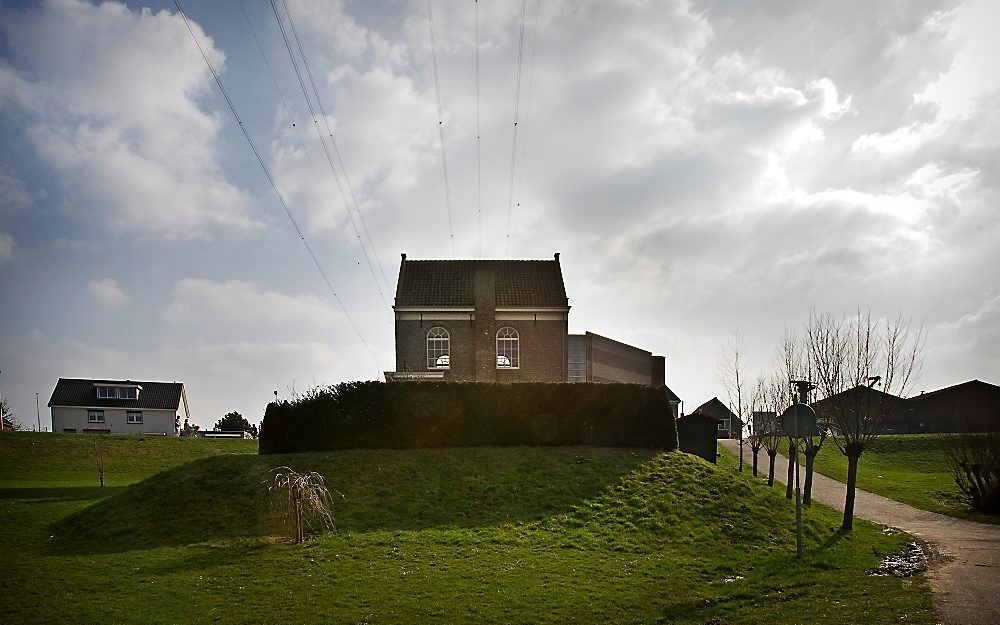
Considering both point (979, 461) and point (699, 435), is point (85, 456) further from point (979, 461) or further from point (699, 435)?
point (979, 461)

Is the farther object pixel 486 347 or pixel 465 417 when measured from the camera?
pixel 486 347

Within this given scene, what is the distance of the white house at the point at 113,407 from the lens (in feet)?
216

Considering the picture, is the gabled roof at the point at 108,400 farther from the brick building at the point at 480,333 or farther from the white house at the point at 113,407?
the brick building at the point at 480,333

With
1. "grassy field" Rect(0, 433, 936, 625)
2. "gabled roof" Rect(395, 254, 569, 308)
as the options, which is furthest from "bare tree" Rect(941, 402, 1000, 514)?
"gabled roof" Rect(395, 254, 569, 308)

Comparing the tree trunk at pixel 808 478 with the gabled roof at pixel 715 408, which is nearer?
the tree trunk at pixel 808 478

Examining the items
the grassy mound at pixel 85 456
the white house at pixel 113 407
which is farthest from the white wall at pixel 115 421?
the grassy mound at pixel 85 456

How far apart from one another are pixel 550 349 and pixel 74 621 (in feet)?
109

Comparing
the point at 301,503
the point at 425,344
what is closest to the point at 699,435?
the point at 425,344

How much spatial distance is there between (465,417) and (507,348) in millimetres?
13142

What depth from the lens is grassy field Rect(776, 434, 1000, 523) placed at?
110 feet

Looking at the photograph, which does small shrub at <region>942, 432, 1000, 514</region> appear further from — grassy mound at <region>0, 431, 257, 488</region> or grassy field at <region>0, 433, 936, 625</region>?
grassy mound at <region>0, 431, 257, 488</region>

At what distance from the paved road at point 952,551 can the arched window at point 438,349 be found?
21.7 metres

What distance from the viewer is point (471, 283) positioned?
4450 centimetres

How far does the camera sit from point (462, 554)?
56.3 feet
